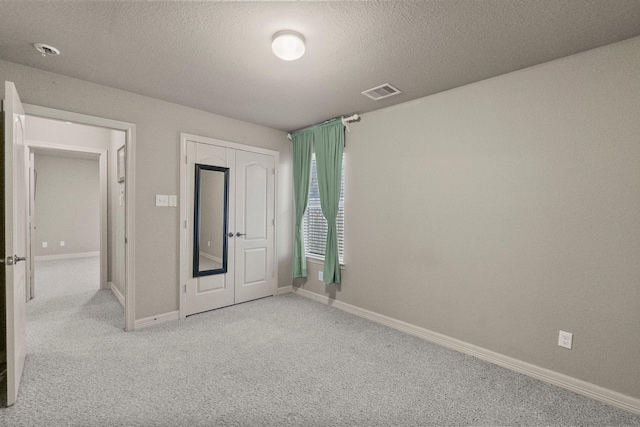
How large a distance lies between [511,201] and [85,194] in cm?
902

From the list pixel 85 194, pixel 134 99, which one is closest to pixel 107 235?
pixel 134 99

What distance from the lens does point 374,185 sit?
3570mm

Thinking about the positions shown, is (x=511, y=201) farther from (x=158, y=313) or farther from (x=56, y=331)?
(x=56, y=331)

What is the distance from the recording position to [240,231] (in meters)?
4.10

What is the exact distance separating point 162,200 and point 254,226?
126 cm

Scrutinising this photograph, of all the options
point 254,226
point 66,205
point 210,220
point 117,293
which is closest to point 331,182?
point 254,226

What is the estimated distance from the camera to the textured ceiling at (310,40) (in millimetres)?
1810

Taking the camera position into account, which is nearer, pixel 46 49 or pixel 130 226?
pixel 46 49

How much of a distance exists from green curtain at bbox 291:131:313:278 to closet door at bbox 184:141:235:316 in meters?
0.93

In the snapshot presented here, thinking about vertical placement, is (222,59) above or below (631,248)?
above

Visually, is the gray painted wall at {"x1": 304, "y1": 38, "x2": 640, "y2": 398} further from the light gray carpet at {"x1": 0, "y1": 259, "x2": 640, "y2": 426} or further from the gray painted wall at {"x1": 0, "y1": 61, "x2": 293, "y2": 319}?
the gray painted wall at {"x1": 0, "y1": 61, "x2": 293, "y2": 319}

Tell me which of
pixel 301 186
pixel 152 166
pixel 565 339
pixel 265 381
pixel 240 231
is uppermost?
pixel 152 166

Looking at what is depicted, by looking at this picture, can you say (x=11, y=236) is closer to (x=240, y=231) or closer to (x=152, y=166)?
(x=152, y=166)

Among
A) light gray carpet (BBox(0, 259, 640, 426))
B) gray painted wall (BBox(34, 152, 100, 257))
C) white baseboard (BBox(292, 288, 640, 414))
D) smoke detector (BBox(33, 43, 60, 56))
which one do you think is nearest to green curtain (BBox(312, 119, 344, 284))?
white baseboard (BBox(292, 288, 640, 414))
